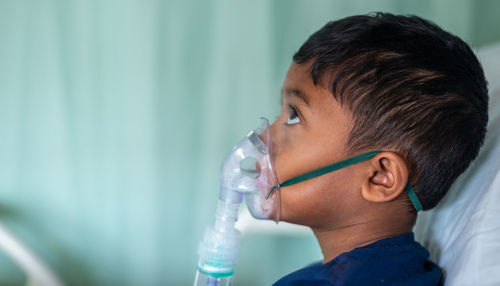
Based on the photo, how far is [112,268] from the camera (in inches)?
64.0

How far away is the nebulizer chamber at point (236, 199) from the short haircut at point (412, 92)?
0.20 m

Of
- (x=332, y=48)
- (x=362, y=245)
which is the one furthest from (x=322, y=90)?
(x=362, y=245)

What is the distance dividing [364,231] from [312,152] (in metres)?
0.20

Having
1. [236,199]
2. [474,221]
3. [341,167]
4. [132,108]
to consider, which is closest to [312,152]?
[341,167]

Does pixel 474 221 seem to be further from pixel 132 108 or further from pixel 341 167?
pixel 132 108

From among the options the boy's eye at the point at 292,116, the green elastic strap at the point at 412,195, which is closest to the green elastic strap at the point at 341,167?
the green elastic strap at the point at 412,195

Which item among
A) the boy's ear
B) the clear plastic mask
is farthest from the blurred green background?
the boy's ear

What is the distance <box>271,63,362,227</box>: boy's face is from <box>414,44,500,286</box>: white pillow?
214 millimetres

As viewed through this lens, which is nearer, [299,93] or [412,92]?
[412,92]

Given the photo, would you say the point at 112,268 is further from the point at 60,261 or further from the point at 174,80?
the point at 174,80

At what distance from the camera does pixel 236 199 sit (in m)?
1.06

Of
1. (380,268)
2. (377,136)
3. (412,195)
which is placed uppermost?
(377,136)

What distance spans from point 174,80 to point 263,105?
11.9 inches

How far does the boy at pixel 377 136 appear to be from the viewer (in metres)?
0.93
